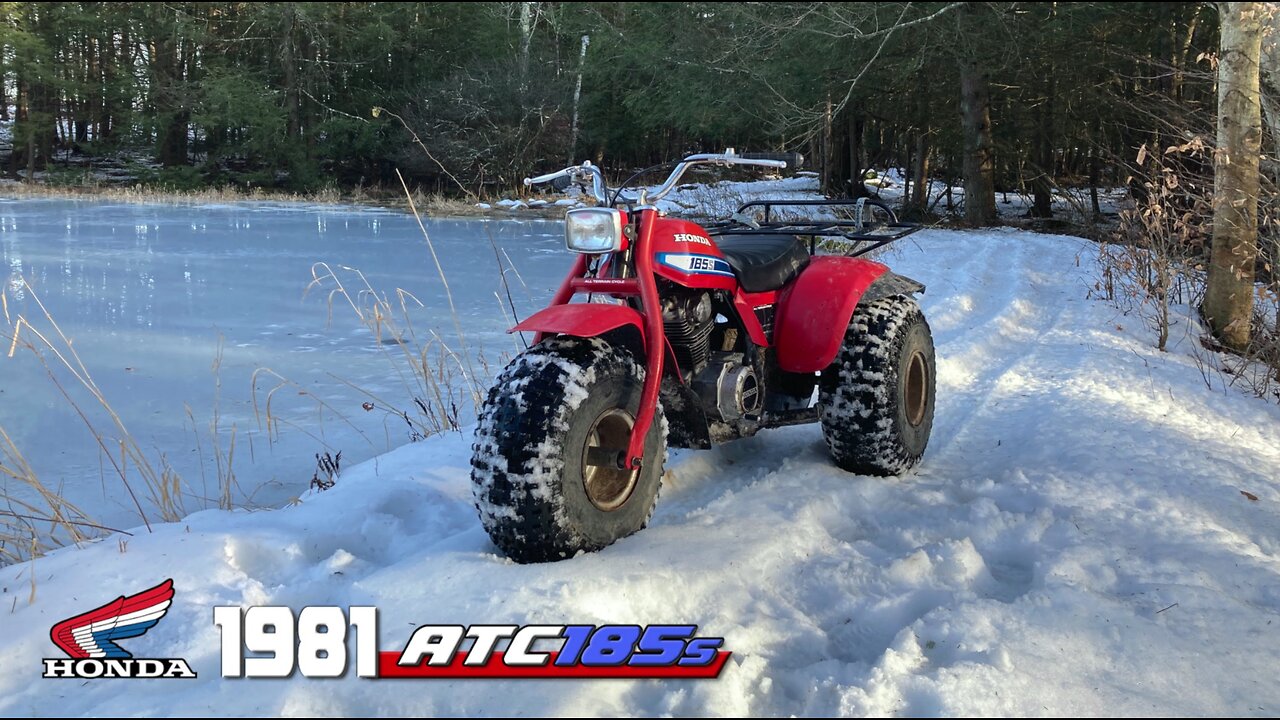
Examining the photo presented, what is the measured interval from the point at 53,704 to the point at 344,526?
118cm

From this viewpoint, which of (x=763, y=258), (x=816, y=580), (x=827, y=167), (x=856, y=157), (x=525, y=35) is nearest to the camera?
(x=816, y=580)

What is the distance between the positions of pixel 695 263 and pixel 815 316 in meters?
0.73

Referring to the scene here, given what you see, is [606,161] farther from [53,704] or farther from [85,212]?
[53,704]

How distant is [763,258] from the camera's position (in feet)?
12.1

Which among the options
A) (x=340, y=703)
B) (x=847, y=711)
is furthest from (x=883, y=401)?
(x=340, y=703)

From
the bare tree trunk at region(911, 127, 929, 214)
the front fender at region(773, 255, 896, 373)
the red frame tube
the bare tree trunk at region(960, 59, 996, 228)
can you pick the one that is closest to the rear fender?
the front fender at region(773, 255, 896, 373)

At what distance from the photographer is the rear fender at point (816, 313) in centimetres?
367

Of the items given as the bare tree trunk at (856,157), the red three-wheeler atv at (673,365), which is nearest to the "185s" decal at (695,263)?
the red three-wheeler atv at (673,365)

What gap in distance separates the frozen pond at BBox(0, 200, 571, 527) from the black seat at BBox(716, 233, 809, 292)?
224 centimetres

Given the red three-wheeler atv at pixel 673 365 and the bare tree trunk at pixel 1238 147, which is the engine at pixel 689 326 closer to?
the red three-wheeler atv at pixel 673 365

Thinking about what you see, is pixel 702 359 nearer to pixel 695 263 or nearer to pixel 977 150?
pixel 695 263

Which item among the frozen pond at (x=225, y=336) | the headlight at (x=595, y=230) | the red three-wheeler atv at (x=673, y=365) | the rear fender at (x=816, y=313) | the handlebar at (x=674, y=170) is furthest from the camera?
the frozen pond at (x=225, y=336)

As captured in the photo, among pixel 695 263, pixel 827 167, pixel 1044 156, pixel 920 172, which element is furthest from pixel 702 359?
pixel 1044 156

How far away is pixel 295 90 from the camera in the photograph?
108 ft
